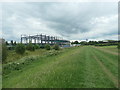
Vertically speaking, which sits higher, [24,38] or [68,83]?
[24,38]

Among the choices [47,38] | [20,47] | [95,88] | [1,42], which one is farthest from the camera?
[47,38]

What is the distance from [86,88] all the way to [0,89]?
501 centimetres

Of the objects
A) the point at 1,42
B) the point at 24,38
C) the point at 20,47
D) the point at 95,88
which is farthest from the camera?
the point at 24,38

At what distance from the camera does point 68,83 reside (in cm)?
490

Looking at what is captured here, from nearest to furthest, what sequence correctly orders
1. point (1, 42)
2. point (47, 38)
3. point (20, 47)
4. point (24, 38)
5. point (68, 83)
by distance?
→ point (68, 83)
point (1, 42)
point (20, 47)
point (24, 38)
point (47, 38)

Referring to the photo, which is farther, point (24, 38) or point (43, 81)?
point (24, 38)

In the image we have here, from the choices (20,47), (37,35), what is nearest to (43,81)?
(20,47)

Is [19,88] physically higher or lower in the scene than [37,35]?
lower

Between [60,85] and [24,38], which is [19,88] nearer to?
[60,85]

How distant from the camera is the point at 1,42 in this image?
11531mm

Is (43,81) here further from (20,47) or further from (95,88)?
(20,47)

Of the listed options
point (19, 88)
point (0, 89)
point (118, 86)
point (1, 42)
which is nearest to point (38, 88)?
point (19, 88)

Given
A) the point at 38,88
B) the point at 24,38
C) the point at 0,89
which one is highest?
the point at 24,38

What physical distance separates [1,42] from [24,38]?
6796 cm
